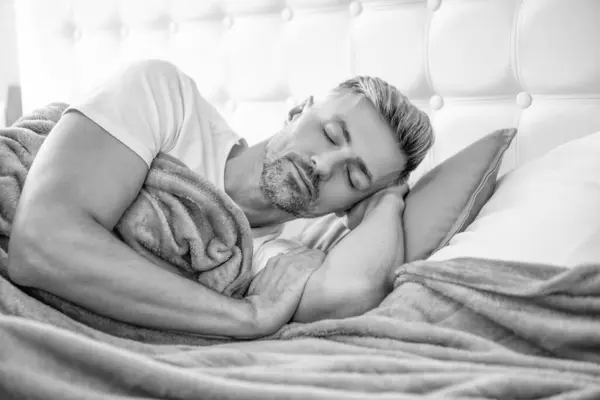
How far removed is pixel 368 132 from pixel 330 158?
11 cm

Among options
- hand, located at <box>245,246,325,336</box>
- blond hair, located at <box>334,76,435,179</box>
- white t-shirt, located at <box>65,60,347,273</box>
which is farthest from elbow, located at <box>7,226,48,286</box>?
blond hair, located at <box>334,76,435,179</box>

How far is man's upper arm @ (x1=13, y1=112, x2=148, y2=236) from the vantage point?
2.81 ft

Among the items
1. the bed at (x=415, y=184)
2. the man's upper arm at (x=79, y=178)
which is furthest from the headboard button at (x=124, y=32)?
the man's upper arm at (x=79, y=178)

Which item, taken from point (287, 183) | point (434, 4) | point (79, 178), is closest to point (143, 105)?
point (79, 178)

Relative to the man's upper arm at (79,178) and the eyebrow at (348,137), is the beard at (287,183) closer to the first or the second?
the eyebrow at (348,137)

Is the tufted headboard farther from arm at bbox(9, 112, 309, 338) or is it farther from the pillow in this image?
arm at bbox(9, 112, 309, 338)

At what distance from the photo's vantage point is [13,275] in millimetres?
868

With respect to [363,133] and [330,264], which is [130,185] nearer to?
[330,264]

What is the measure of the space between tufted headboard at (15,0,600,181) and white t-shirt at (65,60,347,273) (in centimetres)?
41

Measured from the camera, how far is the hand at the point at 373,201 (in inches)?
46.9

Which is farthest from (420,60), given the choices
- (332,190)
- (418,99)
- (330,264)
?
(330,264)

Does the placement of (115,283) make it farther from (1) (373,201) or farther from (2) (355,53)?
(2) (355,53)

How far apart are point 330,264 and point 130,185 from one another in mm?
380

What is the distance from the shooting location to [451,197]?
44.1 inches
